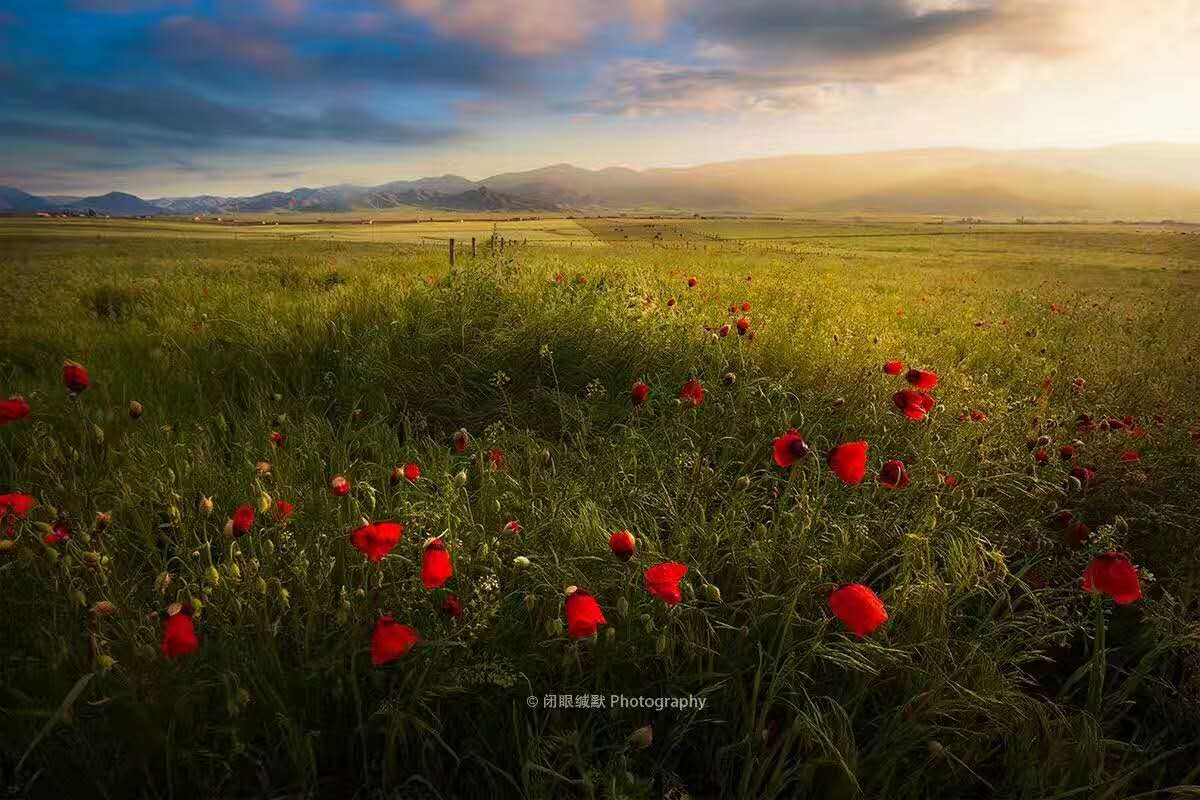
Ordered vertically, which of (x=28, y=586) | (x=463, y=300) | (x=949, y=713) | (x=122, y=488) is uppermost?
(x=463, y=300)

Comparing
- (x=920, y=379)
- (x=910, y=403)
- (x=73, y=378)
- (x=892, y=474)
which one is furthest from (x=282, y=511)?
(x=920, y=379)

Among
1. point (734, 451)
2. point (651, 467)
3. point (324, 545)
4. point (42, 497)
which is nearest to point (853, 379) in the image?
point (734, 451)

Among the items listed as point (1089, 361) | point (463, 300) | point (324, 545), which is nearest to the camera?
point (324, 545)

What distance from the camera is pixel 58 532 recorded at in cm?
180

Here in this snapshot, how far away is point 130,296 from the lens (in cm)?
746

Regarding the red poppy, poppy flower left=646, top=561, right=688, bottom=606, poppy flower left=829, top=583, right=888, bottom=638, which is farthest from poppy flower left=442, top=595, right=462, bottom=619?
poppy flower left=829, top=583, right=888, bottom=638

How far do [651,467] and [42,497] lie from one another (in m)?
2.59

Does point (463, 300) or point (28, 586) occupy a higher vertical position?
point (463, 300)

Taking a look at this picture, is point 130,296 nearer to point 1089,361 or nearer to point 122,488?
point 122,488

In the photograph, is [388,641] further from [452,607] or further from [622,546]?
Result: [622,546]

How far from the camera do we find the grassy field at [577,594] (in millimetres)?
1498

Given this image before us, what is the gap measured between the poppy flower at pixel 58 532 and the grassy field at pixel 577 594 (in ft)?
0.06

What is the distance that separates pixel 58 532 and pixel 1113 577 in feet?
10.1

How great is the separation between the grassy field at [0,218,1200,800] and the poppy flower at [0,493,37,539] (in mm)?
22
